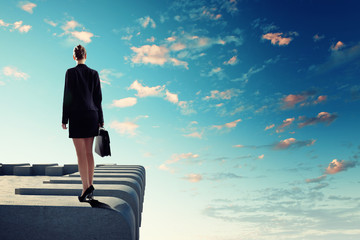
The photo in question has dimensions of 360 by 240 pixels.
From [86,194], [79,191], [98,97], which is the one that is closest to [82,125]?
[98,97]

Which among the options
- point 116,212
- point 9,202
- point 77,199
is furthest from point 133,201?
point 9,202

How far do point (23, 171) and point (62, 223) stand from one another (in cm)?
1238

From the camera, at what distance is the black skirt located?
3.97 meters

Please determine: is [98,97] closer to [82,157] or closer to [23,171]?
[82,157]

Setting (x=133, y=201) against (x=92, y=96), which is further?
(x=133, y=201)

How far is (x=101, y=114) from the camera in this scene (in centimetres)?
437

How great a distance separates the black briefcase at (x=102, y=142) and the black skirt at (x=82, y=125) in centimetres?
25

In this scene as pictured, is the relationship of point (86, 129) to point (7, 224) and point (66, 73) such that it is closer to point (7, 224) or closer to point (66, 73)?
point (66, 73)

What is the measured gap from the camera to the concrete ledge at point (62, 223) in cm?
367

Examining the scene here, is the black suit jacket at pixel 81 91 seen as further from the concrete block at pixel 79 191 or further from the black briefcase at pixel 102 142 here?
the concrete block at pixel 79 191

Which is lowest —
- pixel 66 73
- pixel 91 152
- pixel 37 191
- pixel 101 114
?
pixel 37 191

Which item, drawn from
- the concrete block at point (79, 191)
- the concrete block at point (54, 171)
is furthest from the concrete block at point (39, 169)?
the concrete block at point (79, 191)

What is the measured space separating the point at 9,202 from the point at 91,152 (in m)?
1.14

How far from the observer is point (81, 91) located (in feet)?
13.5
